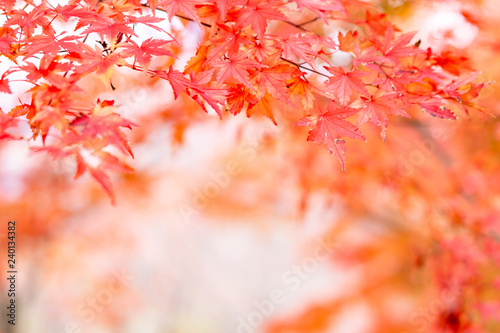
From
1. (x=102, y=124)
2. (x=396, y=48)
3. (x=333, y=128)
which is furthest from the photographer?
(x=396, y=48)

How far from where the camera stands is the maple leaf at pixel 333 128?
4.88 ft

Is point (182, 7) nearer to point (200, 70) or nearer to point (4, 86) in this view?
point (200, 70)

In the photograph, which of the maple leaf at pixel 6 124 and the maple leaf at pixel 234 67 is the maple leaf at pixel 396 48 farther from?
the maple leaf at pixel 6 124

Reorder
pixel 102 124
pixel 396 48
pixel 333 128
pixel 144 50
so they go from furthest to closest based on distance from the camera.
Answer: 1. pixel 396 48
2. pixel 333 128
3. pixel 144 50
4. pixel 102 124

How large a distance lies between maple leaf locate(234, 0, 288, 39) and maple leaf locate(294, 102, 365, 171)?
35 cm

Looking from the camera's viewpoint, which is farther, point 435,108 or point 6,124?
point 435,108

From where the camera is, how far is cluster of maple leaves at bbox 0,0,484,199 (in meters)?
1.34

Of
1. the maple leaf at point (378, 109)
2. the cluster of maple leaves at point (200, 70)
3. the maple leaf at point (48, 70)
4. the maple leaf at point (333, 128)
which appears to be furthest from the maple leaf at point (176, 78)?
the maple leaf at point (378, 109)

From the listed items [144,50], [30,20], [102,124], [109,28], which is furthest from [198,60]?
[30,20]

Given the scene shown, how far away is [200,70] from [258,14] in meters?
0.32

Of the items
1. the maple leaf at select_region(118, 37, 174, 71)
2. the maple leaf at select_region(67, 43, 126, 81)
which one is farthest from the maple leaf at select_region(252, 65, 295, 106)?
the maple leaf at select_region(67, 43, 126, 81)

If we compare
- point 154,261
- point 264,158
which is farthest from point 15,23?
point 154,261

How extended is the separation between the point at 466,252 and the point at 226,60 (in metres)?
3.75

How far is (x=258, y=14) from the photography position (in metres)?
1.35
